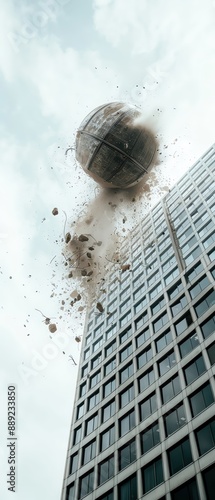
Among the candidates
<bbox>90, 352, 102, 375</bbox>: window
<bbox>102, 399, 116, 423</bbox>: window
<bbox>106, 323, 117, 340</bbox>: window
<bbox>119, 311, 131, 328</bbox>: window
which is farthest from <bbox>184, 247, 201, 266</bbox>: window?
<bbox>102, 399, 116, 423</bbox>: window

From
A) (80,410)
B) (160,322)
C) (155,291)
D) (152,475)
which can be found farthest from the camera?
(155,291)

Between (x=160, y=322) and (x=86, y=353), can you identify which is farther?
(x=86, y=353)

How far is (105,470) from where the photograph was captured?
69.9 ft

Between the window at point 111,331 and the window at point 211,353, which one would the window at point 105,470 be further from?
the window at point 111,331

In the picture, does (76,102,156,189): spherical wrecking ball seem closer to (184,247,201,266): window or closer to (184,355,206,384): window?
(184,355,206,384): window

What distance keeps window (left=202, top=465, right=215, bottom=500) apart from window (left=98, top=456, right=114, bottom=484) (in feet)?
24.2

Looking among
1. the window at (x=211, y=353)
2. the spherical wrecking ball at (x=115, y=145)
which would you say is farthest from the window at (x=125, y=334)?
the spherical wrecking ball at (x=115, y=145)

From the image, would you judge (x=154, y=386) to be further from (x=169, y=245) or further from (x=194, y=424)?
(x=169, y=245)

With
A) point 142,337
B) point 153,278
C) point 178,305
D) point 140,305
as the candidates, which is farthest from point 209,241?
point 142,337

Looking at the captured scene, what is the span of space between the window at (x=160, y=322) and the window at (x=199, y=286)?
2.49 m

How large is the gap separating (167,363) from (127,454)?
5.41 m

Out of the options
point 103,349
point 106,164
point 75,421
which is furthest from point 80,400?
point 106,164

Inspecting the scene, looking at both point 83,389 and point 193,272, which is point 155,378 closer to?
point 193,272

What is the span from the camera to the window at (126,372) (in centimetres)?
2526
